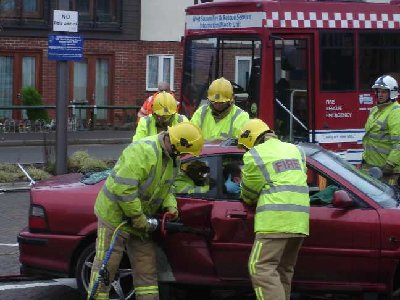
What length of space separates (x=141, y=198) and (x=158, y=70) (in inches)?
835

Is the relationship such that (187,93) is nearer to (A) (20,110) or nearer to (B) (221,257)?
(B) (221,257)

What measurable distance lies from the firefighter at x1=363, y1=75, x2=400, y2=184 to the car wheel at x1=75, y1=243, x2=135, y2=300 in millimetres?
3640

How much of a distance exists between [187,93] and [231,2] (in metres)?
1.70

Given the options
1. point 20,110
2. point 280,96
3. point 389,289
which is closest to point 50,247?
point 389,289

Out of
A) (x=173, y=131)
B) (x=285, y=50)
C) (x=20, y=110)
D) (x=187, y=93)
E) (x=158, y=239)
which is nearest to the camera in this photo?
(x=173, y=131)

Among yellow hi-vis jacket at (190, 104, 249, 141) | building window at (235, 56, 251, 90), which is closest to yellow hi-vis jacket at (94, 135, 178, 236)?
yellow hi-vis jacket at (190, 104, 249, 141)

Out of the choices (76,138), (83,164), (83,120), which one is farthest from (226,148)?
(83,120)

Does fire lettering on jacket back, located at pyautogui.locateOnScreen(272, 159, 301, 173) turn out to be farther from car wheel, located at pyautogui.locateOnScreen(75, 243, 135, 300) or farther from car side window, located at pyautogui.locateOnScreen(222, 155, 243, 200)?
car wheel, located at pyautogui.locateOnScreen(75, 243, 135, 300)

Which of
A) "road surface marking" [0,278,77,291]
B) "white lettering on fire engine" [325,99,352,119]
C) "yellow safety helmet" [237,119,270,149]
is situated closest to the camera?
"yellow safety helmet" [237,119,270,149]

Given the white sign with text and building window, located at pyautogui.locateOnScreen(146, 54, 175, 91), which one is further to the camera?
building window, located at pyautogui.locateOnScreen(146, 54, 175, 91)

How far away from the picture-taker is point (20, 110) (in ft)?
81.9

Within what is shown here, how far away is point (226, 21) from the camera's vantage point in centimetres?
1344

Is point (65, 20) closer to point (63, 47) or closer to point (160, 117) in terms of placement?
A: point (63, 47)

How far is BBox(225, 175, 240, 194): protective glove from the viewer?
7293 mm
